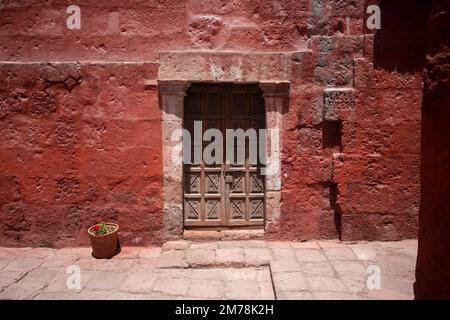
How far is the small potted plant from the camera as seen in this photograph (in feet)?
14.8

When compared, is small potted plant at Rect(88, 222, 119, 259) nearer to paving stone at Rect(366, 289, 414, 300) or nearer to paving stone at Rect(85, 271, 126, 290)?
paving stone at Rect(85, 271, 126, 290)

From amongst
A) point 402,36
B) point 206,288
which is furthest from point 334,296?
point 402,36

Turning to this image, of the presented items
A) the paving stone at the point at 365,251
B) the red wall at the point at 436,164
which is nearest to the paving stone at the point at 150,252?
the paving stone at the point at 365,251

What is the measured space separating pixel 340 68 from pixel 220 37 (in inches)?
63.5

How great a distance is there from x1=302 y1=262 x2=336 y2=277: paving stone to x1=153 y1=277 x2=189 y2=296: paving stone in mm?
1293

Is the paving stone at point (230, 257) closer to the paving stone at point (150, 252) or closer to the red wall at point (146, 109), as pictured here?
the paving stone at point (150, 252)

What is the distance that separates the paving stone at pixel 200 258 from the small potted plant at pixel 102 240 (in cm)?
95

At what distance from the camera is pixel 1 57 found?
15.9 ft

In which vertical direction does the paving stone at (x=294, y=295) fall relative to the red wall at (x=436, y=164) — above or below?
Result: below

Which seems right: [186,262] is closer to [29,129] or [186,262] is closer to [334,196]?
[334,196]

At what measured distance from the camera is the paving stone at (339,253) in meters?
4.33

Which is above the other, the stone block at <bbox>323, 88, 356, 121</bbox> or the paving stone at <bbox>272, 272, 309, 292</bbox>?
the stone block at <bbox>323, 88, 356, 121</bbox>

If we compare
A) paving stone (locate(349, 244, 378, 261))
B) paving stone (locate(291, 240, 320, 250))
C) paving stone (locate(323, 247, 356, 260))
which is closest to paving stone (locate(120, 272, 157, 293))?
paving stone (locate(291, 240, 320, 250))
